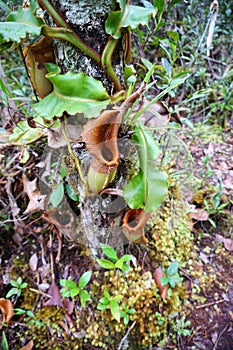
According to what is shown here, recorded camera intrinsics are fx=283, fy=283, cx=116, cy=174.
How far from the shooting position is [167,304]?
908 mm

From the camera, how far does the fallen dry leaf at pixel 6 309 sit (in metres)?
0.91

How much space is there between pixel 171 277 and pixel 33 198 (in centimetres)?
52

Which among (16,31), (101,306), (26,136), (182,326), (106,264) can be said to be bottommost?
(182,326)

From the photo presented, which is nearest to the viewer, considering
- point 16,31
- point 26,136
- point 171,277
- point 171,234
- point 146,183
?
point 16,31

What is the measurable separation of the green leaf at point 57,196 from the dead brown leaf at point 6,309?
1.18ft

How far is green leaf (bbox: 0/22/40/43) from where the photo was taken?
0.46 metres

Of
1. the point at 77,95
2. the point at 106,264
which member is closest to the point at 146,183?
the point at 77,95

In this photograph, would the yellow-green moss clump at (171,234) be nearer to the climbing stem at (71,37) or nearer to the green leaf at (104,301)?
the green leaf at (104,301)

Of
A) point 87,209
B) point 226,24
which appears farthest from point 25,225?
point 226,24

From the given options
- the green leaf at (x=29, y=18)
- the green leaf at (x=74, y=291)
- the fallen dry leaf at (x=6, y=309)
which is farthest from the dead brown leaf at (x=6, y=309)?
the green leaf at (x=29, y=18)

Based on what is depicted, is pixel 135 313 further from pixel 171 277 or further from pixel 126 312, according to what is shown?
pixel 171 277

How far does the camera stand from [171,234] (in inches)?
40.0

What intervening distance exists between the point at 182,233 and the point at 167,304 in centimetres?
25

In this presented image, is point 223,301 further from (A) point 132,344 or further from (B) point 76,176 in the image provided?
(B) point 76,176
